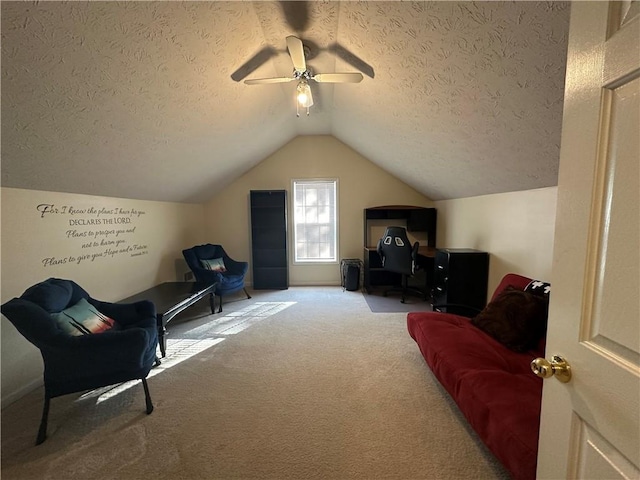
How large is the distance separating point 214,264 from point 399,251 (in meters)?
2.80

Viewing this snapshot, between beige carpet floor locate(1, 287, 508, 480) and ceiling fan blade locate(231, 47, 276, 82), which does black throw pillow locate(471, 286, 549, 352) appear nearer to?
beige carpet floor locate(1, 287, 508, 480)

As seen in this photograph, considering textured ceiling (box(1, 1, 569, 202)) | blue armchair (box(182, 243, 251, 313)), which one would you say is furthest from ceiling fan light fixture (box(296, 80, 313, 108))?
blue armchair (box(182, 243, 251, 313))

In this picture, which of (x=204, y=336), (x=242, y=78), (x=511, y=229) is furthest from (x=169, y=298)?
(x=511, y=229)

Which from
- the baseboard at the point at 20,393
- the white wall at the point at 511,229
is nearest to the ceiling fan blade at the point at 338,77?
the white wall at the point at 511,229

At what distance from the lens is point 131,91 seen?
1863 mm

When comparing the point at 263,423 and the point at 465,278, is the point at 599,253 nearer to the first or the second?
the point at 263,423

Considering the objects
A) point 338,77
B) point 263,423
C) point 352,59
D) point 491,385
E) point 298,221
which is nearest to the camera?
point 491,385

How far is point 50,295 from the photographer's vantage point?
1.80 metres

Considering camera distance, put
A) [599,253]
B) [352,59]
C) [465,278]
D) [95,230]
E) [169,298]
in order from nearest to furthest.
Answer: [599,253] → [352,59] → [95,230] → [169,298] → [465,278]

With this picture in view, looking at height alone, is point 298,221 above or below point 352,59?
below

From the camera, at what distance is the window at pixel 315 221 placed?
5.10 meters

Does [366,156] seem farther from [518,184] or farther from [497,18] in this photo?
[497,18]

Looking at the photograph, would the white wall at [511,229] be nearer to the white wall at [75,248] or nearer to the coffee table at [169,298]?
the coffee table at [169,298]

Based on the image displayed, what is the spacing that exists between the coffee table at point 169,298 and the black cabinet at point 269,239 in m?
1.22
